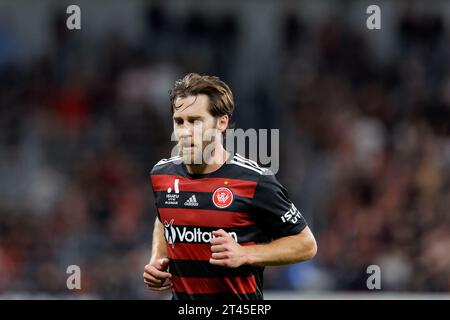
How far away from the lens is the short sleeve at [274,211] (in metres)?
5.04

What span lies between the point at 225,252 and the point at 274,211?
0.39 metres

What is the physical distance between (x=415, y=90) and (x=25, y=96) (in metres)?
5.14

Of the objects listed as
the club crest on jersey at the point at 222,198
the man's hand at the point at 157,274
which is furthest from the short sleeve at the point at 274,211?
the man's hand at the point at 157,274

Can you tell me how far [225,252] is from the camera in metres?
4.83

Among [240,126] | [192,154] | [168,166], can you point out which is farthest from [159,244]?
[240,126]

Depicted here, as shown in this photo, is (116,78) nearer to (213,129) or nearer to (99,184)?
(99,184)

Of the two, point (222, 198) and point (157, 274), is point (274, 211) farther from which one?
point (157, 274)

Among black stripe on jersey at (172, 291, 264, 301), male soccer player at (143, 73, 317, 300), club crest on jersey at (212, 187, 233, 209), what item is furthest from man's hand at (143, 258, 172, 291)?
club crest on jersey at (212, 187, 233, 209)

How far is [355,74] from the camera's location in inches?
504

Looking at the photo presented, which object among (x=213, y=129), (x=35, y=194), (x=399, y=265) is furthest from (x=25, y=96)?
(x=213, y=129)

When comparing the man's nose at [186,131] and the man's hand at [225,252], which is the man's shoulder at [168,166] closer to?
the man's nose at [186,131]

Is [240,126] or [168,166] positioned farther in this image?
[240,126]

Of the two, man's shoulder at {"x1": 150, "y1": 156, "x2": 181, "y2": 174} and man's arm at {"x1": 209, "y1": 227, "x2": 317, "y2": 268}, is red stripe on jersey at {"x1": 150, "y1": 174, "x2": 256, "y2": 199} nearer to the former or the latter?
man's shoulder at {"x1": 150, "y1": 156, "x2": 181, "y2": 174}

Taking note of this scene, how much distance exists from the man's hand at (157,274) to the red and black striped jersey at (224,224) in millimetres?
47
